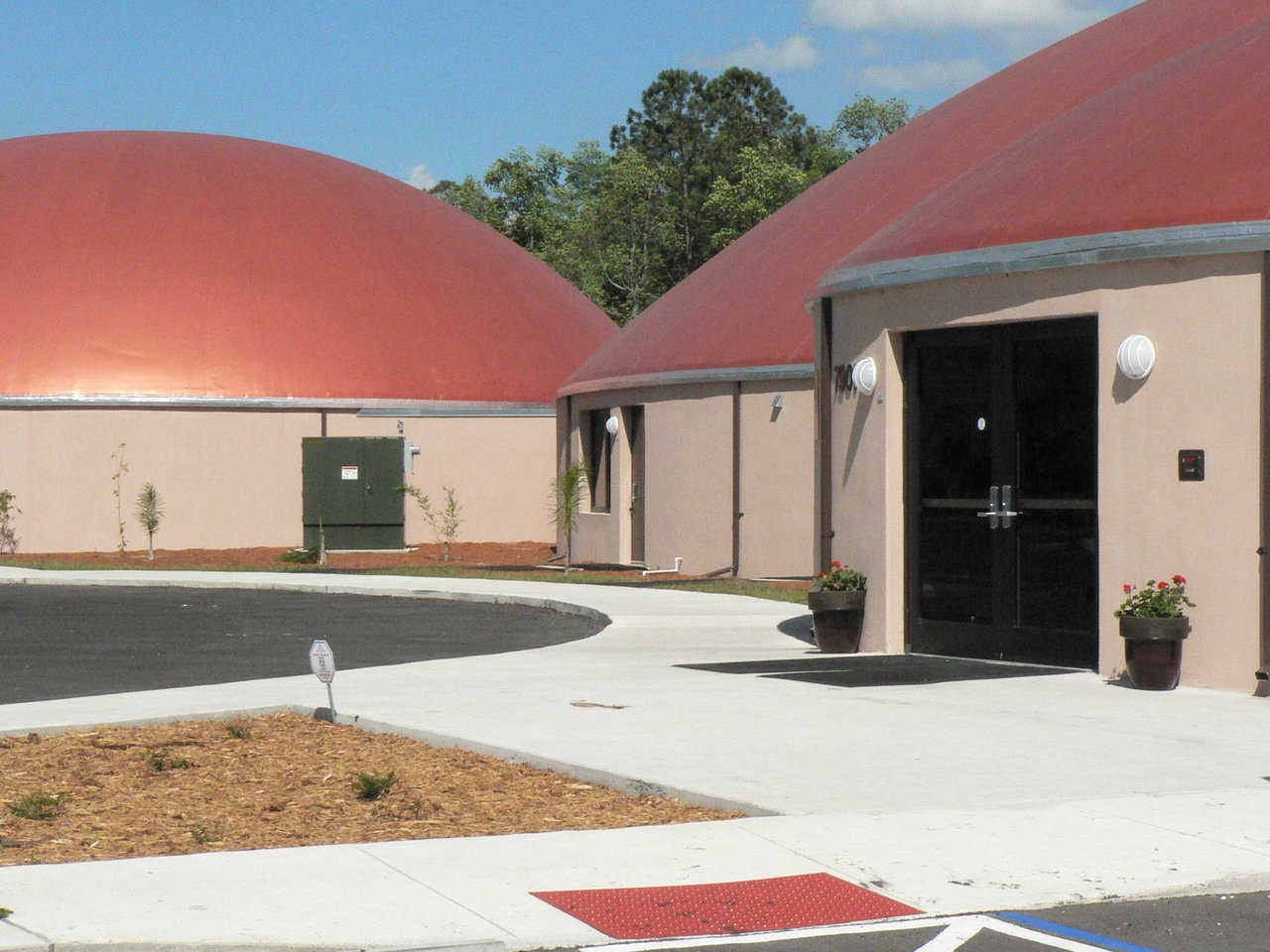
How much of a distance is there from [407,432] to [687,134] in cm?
5386

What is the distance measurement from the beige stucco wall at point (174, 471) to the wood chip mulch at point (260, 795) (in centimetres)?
2728

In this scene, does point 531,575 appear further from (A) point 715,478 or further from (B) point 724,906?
(B) point 724,906

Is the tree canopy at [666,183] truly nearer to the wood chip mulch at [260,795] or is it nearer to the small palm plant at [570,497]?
the small palm plant at [570,497]

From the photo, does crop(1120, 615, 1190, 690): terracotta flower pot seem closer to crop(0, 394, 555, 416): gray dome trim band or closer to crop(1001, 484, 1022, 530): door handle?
crop(1001, 484, 1022, 530): door handle

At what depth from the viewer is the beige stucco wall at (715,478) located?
27281mm

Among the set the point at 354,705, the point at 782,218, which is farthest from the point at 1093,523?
the point at 782,218

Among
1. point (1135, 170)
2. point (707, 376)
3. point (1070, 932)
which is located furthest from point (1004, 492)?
point (707, 376)

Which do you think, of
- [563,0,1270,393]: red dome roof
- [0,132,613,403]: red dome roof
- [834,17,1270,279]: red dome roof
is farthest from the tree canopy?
[834,17,1270,279]: red dome roof

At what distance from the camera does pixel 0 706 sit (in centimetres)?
1266

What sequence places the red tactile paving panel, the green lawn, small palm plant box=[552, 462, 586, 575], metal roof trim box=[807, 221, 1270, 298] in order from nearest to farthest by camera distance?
the red tactile paving panel < metal roof trim box=[807, 221, 1270, 298] < the green lawn < small palm plant box=[552, 462, 586, 575]

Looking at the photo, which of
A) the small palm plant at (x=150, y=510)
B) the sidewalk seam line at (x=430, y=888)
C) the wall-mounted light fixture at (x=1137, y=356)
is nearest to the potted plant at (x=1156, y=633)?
the wall-mounted light fixture at (x=1137, y=356)

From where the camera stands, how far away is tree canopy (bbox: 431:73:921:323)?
71.6 meters

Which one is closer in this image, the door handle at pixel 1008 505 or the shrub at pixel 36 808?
the shrub at pixel 36 808

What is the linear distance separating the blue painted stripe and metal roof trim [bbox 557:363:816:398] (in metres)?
19.9
